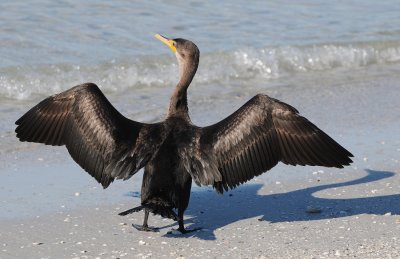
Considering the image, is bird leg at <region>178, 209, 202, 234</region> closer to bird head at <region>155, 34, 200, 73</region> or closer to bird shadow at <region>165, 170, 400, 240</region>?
bird shadow at <region>165, 170, 400, 240</region>

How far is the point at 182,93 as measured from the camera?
9672mm

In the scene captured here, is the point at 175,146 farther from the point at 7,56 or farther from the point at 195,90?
the point at 7,56

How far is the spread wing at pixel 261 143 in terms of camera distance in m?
9.03

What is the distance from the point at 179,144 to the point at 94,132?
77cm

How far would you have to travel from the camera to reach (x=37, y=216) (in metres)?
9.20

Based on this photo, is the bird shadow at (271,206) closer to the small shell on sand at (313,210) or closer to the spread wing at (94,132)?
the small shell on sand at (313,210)

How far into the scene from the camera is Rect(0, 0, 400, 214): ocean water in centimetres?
1403

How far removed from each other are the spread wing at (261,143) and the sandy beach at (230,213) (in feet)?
1.75

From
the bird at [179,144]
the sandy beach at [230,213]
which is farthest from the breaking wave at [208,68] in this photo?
the bird at [179,144]

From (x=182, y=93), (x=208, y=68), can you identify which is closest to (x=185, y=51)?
(x=182, y=93)

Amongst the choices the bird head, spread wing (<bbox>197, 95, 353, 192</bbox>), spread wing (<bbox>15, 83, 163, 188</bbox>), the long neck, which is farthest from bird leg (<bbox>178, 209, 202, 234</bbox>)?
the bird head

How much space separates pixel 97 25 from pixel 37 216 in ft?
29.9

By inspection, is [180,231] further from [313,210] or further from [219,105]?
[219,105]

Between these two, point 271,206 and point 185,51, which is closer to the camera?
point 271,206
